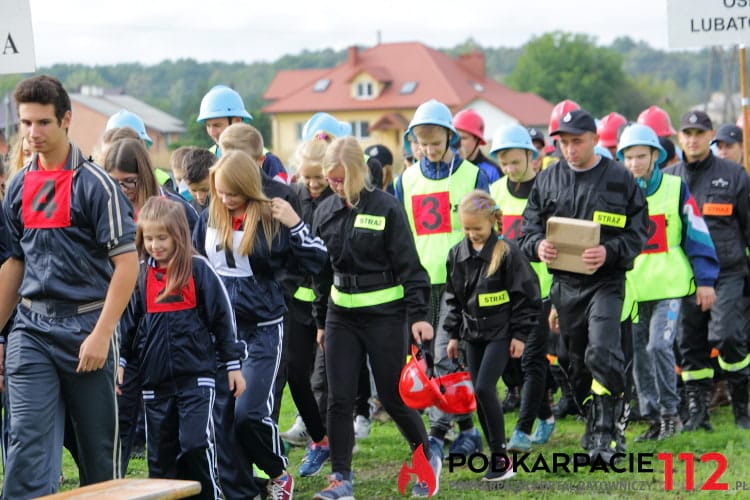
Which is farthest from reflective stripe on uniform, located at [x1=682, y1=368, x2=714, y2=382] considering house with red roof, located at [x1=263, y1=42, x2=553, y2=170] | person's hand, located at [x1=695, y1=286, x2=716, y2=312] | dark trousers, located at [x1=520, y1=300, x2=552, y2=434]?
house with red roof, located at [x1=263, y1=42, x2=553, y2=170]

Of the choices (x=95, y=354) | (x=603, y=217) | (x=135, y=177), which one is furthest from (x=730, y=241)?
(x=95, y=354)

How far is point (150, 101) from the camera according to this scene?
8575cm

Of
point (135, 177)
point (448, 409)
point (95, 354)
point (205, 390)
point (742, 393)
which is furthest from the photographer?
point (742, 393)

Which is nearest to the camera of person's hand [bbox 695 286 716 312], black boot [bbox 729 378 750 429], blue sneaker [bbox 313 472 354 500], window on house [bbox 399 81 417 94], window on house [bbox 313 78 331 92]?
blue sneaker [bbox 313 472 354 500]

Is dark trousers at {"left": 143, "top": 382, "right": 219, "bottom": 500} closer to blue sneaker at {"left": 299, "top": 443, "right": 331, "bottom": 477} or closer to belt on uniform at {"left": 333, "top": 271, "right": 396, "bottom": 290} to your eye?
belt on uniform at {"left": 333, "top": 271, "right": 396, "bottom": 290}

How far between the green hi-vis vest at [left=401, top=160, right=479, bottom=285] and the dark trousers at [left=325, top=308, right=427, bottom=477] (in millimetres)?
1404

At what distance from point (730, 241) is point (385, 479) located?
3.70 m

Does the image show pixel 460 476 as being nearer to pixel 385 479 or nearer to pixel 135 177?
pixel 385 479

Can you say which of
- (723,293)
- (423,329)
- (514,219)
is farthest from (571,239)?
(723,293)

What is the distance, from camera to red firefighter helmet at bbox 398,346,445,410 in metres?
7.23

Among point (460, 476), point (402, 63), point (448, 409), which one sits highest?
point (402, 63)

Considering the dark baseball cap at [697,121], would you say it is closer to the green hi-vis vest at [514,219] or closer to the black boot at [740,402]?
the green hi-vis vest at [514,219]

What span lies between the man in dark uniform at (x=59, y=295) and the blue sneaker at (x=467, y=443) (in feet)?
11.2

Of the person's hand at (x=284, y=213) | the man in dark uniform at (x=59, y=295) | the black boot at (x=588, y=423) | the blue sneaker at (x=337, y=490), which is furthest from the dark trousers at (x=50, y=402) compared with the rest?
the black boot at (x=588, y=423)
